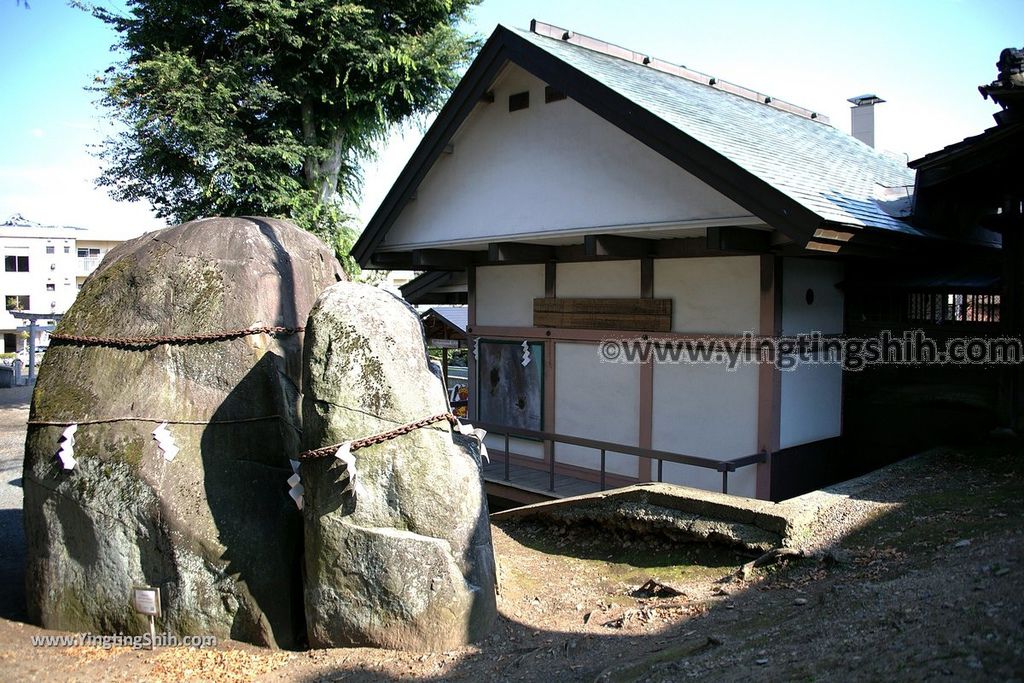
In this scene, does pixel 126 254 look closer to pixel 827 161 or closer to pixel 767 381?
pixel 767 381

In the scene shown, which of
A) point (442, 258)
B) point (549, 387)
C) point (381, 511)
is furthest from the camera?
point (442, 258)

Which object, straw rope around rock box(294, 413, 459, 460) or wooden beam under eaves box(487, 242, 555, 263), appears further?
wooden beam under eaves box(487, 242, 555, 263)

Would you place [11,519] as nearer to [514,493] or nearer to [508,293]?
[514,493]

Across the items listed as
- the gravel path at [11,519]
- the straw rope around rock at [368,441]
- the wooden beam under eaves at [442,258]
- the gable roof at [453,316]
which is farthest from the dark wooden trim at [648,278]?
the gravel path at [11,519]

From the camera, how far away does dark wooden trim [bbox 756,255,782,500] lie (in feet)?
28.3

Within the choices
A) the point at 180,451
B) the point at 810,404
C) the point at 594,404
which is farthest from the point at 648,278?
the point at 180,451

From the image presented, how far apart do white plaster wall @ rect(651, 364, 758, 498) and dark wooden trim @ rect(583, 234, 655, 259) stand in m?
1.52

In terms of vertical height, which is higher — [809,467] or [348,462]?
[348,462]

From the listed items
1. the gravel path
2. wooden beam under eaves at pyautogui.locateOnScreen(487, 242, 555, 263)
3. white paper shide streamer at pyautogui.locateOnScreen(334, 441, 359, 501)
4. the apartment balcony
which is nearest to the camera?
white paper shide streamer at pyautogui.locateOnScreen(334, 441, 359, 501)

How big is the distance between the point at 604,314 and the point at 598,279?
55cm

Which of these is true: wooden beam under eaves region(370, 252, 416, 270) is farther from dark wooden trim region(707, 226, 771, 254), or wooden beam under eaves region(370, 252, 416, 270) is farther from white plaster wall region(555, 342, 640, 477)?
dark wooden trim region(707, 226, 771, 254)

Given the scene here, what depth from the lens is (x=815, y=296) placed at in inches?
Answer: 365

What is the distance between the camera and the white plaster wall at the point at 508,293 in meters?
11.6

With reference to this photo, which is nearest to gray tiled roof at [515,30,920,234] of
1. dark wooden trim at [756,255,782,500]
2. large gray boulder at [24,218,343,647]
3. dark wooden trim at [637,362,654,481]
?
dark wooden trim at [756,255,782,500]
